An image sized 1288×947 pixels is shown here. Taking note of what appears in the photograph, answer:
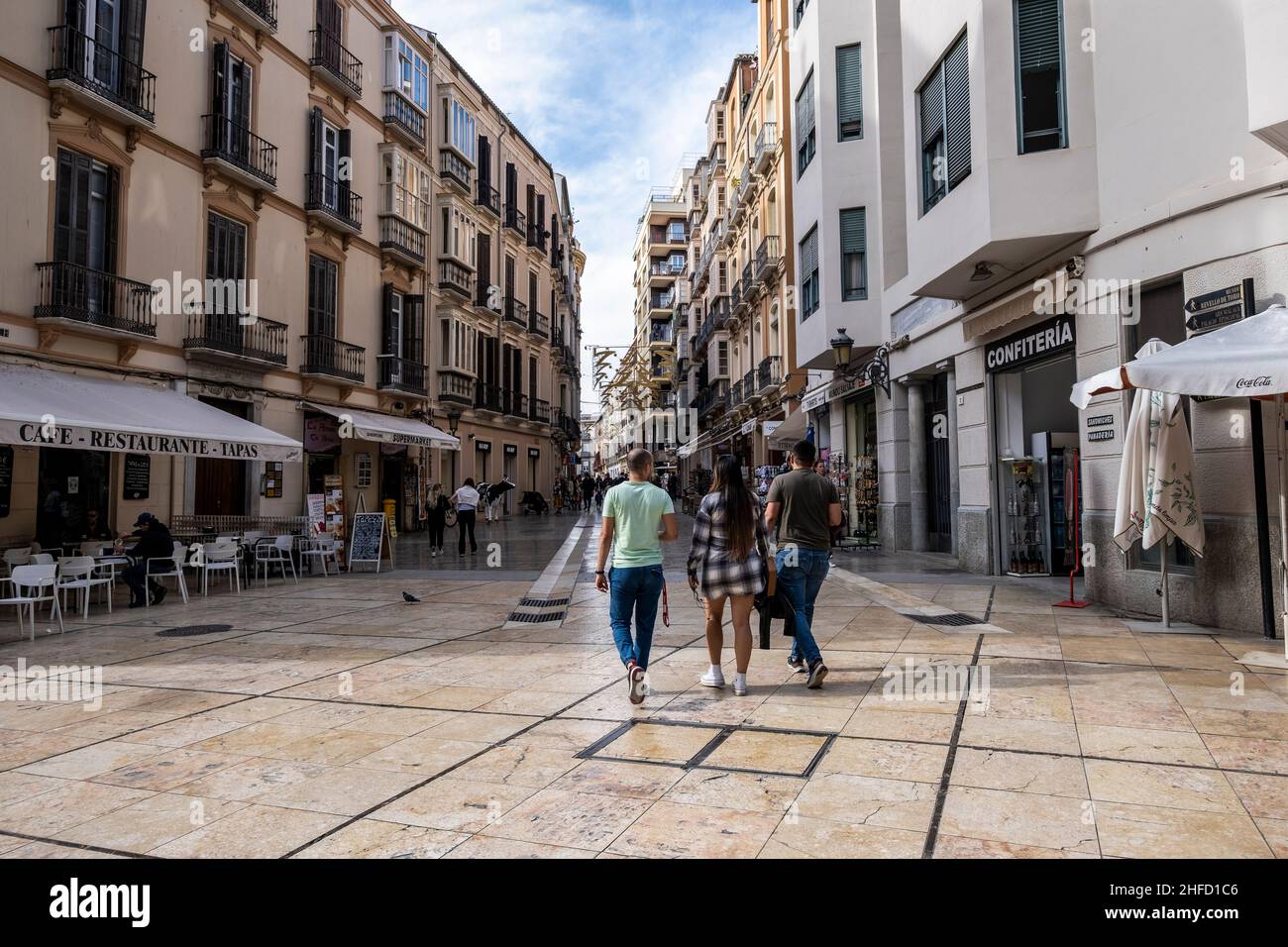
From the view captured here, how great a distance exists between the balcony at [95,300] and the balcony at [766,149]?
57.6ft

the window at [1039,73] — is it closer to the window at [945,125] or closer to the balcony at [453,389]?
the window at [945,125]

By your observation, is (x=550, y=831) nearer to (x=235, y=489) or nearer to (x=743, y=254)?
(x=235, y=489)

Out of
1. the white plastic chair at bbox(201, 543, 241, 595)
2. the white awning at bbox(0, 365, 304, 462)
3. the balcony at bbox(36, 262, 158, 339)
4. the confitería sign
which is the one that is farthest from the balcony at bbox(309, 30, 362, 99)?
the confitería sign

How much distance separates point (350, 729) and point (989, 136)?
9336 millimetres

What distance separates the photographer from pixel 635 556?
5500 millimetres

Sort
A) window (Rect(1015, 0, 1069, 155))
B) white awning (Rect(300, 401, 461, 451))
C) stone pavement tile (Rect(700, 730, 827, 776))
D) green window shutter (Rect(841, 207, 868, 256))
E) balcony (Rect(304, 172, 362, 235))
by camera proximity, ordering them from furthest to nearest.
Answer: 1. balcony (Rect(304, 172, 362, 235))
2. white awning (Rect(300, 401, 461, 451))
3. green window shutter (Rect(841, 207, 868, 256))
4. window (Rect(1015, 0, 1069, 155))
5. stone pavement tile (Rect(700, 730, 827, 776))

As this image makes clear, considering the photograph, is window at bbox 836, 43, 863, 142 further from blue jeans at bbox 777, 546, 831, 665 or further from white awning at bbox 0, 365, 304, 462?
blue jeans at bbox 777, 546, 831, 665

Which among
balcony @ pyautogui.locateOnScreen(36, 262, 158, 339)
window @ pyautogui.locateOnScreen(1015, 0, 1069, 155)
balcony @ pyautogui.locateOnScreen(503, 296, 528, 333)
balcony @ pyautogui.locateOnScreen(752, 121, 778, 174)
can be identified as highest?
balcony @ pyautogui.locateOnScreen(752, 121, 778, 174)

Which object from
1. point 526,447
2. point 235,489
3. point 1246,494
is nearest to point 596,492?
point 526,447

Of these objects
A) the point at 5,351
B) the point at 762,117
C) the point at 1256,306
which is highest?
the point at 762,117

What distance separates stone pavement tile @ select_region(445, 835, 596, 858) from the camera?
314 cm

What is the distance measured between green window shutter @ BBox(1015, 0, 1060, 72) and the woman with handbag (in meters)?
7.38

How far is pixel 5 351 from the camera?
40.5ft

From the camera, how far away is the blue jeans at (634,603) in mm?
5496
